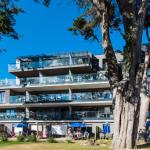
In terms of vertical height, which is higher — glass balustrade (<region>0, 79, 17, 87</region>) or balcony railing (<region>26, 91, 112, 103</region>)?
glass balustrade (<region>0, 79, 17, 87</region>)

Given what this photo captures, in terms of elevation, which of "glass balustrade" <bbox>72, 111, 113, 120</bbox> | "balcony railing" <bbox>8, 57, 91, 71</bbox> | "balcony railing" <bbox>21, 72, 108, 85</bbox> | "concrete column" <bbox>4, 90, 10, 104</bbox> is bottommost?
"glass balustrade" <bbox>72, 111, 113, 120</bbox>

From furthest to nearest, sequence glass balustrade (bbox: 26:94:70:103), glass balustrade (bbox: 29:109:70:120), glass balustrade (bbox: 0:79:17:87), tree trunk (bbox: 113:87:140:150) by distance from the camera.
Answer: glass balustrade (bbox: 0:79:17:87) < glass balustrade (bbox: 29:109:70:120) < glass balustrade (bbox: 26:94:70:103) < tree trunk (bbox: 113:87:140:150)

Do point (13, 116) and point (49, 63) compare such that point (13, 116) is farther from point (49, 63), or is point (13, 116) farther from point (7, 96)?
point (49, 63)

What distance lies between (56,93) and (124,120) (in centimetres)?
4484

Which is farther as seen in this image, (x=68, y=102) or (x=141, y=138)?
(x=68, y=102)

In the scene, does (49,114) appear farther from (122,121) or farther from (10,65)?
(122,121)

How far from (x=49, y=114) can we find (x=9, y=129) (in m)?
5.91

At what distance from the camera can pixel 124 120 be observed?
2011 cm

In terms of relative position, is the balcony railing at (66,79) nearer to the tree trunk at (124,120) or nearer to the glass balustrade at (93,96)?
the glass balustrade at (93,96)

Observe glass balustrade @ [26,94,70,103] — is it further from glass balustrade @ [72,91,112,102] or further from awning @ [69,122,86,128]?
awning @ [69,122,86,128]

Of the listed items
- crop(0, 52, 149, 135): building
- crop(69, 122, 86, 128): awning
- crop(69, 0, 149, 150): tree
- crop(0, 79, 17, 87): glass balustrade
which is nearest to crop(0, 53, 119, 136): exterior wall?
crop(0, 52, 149, 135): building

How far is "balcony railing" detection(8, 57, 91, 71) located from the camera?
205 ft

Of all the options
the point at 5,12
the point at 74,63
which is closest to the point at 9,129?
the point at 74,63

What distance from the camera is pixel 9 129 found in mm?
62812
